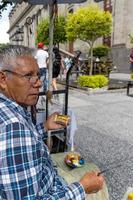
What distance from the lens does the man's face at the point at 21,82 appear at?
1.67 m

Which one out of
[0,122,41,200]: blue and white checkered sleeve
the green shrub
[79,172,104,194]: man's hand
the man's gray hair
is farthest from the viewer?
the green shrub

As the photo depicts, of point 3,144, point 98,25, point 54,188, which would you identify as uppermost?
point 98,25

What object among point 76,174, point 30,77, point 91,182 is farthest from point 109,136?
point 30,77

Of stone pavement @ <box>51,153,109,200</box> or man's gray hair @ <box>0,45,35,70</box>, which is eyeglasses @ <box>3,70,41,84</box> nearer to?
man's gray hair @ <box>0,45,35,70</box>

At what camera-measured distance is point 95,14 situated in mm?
15914

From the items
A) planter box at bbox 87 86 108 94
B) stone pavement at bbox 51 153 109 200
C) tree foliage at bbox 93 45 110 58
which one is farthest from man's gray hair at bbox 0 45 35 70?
tree foliage at bbox 93 45 110 58

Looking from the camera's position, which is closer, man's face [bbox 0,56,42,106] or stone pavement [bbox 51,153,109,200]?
man's face [bbox 0,56,42,106]

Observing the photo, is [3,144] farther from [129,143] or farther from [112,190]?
[129,143]

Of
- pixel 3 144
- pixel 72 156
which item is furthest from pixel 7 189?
pixel 72 156

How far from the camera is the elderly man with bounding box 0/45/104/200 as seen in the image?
1.43 meters

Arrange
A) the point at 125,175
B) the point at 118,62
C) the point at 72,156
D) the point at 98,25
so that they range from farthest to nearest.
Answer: the point at 118,62 → the point at 98,25 → the point at 125,175 → the point at 72,156

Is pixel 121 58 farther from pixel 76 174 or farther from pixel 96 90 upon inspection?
pixel 76 174

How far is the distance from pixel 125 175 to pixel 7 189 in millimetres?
3208

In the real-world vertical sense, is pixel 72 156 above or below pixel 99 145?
above
